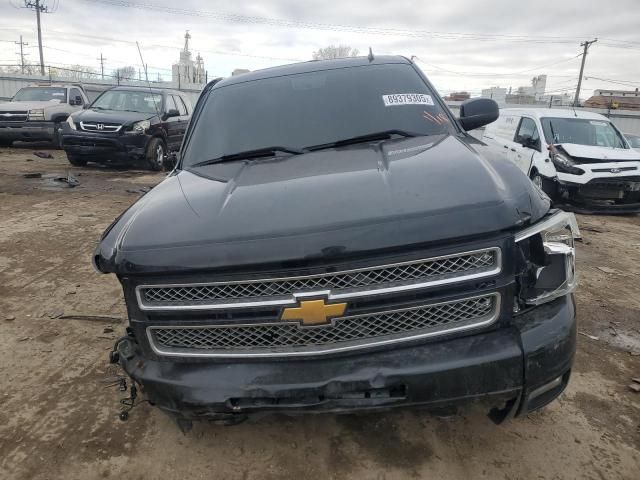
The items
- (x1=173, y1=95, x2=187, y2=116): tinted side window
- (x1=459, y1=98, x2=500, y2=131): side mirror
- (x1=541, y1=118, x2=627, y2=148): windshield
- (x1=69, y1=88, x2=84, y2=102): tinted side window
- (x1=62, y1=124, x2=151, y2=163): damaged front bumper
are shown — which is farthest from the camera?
(x1=69, y1=88, x2=84, y2=102): tinted side window

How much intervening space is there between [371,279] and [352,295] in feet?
0.31

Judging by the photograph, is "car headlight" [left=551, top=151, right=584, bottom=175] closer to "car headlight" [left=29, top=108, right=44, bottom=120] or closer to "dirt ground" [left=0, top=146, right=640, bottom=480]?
"dirt ground" [left=0, top=146, right=640, bottom=480]

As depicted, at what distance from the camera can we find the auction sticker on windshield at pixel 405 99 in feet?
10.4

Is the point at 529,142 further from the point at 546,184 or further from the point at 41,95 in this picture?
the point at 41,95

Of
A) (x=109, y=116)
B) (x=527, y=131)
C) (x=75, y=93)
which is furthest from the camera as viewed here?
(x=75, y=93)

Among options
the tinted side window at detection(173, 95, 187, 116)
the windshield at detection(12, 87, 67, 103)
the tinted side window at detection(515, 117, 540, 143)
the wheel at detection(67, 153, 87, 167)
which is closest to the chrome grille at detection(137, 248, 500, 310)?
A: the tinted side window at detection(515, 117, 540, 143)

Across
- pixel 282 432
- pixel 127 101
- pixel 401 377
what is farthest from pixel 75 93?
pixel 401 377

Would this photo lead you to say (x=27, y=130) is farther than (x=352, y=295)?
Yes

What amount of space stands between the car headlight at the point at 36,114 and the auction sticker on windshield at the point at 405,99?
41.5 feet

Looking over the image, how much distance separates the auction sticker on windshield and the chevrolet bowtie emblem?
5.83ft

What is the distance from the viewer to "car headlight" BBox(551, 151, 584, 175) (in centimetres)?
834

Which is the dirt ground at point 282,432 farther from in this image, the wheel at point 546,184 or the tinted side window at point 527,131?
the tinted side window at point 527,131

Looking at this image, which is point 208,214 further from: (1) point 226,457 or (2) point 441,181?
(1) point 226,457

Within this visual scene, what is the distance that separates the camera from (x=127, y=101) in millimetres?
11398
